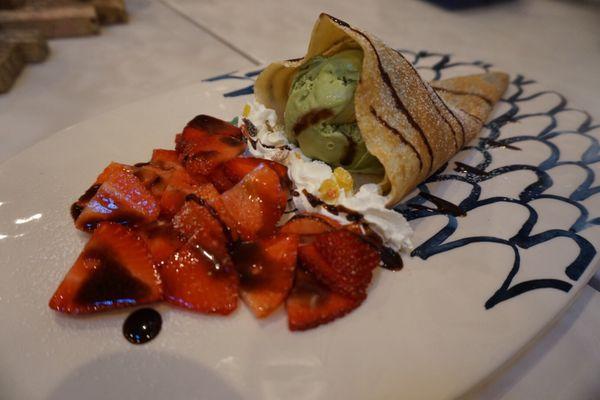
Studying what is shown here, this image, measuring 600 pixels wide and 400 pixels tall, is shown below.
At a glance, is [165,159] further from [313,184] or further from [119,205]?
[313,184]

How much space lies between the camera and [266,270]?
967mm

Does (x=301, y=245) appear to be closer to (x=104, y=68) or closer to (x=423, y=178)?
(x=423, y=178)

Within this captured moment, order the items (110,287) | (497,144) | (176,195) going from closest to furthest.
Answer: (110,287)
(176,195)
(497,144)

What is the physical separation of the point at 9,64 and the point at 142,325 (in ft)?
5.97

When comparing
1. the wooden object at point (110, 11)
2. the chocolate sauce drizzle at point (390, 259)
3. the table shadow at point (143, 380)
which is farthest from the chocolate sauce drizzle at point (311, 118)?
the wooden object at point (110, 11)

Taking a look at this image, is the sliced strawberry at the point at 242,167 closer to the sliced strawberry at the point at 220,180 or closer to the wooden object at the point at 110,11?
the sliced strawberry at the point at 220,180

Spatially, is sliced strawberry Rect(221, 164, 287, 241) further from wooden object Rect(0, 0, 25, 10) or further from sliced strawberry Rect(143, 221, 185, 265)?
wooden object Rect(0, 0, 25, 10)

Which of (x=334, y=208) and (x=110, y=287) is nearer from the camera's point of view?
(x=110, y=287)

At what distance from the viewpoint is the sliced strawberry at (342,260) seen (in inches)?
36.9

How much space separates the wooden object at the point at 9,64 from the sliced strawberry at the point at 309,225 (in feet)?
5.67

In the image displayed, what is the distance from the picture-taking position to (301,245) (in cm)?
101

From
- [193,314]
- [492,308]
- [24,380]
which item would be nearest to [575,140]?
[492,308]

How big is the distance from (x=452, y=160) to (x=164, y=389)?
3.66ft

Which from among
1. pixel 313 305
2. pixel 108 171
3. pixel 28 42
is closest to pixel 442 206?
pixel 313 305
